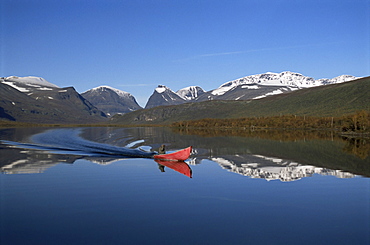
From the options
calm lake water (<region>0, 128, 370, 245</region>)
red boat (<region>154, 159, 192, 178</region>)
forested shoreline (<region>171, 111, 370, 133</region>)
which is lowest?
calm lake water (<region>0, 128, 370, 245</region>)

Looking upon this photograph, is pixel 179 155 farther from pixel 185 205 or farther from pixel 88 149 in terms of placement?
pixel 88 149

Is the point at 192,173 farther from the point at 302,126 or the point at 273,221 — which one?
the point at 302,126

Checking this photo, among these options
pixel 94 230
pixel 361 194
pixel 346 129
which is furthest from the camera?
pixel 346 129

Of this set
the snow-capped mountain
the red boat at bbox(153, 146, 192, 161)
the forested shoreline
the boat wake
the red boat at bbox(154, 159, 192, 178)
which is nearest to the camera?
the snow-capped mountain

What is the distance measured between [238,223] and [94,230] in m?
6.25

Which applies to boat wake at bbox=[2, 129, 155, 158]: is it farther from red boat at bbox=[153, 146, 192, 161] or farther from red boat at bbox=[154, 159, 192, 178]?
red boat at bbox=[154, 159, 192, 178]

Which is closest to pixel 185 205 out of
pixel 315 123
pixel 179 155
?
pixel 179 155

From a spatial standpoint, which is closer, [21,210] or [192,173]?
[21,210]

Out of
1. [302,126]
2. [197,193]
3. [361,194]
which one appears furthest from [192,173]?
[302,126]

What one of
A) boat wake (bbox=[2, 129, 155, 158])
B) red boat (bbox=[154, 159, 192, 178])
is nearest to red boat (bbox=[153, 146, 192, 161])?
red boat (bbox=[154, 159, 192, 178])

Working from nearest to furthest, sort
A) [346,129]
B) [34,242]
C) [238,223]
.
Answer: [34,242] → [238,223] → [346,129]

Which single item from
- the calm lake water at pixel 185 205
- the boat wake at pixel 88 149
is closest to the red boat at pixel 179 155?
the calm lake water at pixel 185 205

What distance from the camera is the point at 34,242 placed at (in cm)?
1451

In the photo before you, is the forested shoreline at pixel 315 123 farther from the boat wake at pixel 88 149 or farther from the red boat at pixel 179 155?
the red boat at pixel 179 155
